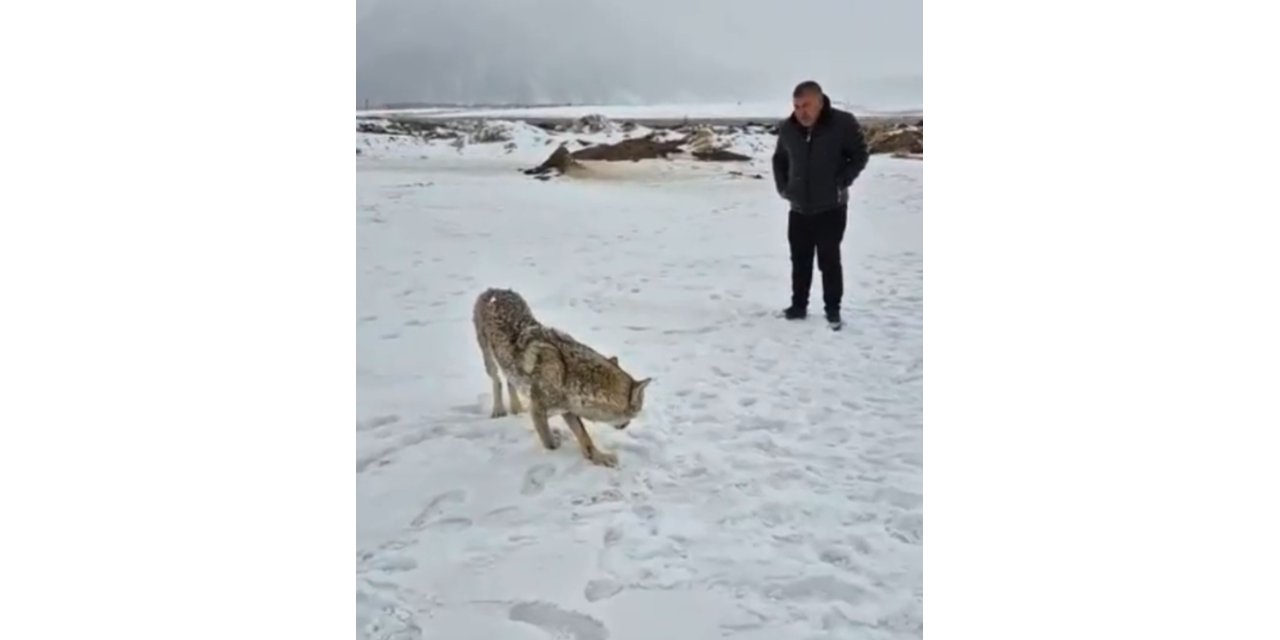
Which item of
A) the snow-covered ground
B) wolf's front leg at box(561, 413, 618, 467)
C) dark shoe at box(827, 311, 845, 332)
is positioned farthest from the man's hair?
wolf's front leg at box(561, 413, 618, 467)

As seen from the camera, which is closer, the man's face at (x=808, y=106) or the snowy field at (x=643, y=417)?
the snowy field at (x=643, y=417)

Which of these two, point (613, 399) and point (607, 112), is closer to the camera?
point (613, 399)

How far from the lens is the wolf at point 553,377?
195 centimetres

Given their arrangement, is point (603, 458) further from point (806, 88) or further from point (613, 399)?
point (806, 88)

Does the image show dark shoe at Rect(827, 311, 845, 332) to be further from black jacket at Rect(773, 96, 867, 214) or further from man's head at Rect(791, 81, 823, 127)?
man's head at Rect(791, 81, 823, 127)

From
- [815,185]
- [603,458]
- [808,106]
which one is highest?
[808,106]

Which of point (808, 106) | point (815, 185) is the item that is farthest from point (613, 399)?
point (808, 106)

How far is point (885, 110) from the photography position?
2004 mm

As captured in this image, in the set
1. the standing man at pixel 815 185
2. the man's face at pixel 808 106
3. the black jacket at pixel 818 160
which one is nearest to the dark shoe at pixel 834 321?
the standing man at pixel 815 185

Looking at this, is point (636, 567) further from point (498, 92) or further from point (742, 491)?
point (498, 92)

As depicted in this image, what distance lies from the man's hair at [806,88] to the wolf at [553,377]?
2.04ft

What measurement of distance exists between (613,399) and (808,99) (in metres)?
0.69

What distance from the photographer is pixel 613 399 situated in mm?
1951

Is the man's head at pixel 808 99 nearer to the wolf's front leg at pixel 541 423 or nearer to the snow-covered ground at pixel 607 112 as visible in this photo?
the snow-covered ground at pixel 607 112
